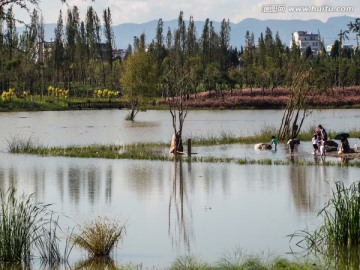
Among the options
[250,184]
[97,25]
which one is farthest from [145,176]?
[97,25]

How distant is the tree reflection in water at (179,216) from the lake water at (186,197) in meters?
0.02

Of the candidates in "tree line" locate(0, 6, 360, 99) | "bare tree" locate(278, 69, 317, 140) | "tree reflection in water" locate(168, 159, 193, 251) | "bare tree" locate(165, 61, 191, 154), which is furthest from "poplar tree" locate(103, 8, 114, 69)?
"tree reflection in water" locate(168, 159, 193, 251)

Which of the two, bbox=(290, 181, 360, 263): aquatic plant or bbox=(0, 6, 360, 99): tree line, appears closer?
bbox=(290, 181, 360, 263): aquatic plant

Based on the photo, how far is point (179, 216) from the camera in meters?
19.4

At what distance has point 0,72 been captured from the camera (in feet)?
302

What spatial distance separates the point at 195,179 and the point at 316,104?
63876 mm

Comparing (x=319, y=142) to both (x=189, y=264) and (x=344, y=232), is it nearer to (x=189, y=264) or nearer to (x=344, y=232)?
(x=344, y=232)

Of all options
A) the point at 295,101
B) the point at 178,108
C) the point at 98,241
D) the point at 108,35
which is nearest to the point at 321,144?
the point at 178,108

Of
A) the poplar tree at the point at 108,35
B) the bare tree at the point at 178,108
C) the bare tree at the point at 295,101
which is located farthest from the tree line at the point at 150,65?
the bare tree at the point at 295,101

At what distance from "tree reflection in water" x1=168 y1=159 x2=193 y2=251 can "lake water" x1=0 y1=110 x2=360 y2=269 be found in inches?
0.8

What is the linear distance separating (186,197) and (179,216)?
3.08m

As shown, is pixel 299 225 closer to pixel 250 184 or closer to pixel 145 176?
pixel 250 184

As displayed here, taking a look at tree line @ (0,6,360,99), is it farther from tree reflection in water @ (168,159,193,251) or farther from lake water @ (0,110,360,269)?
tree reflection in water @ (168,159,193,251)

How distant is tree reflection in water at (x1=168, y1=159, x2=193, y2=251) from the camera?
16.7 meters
